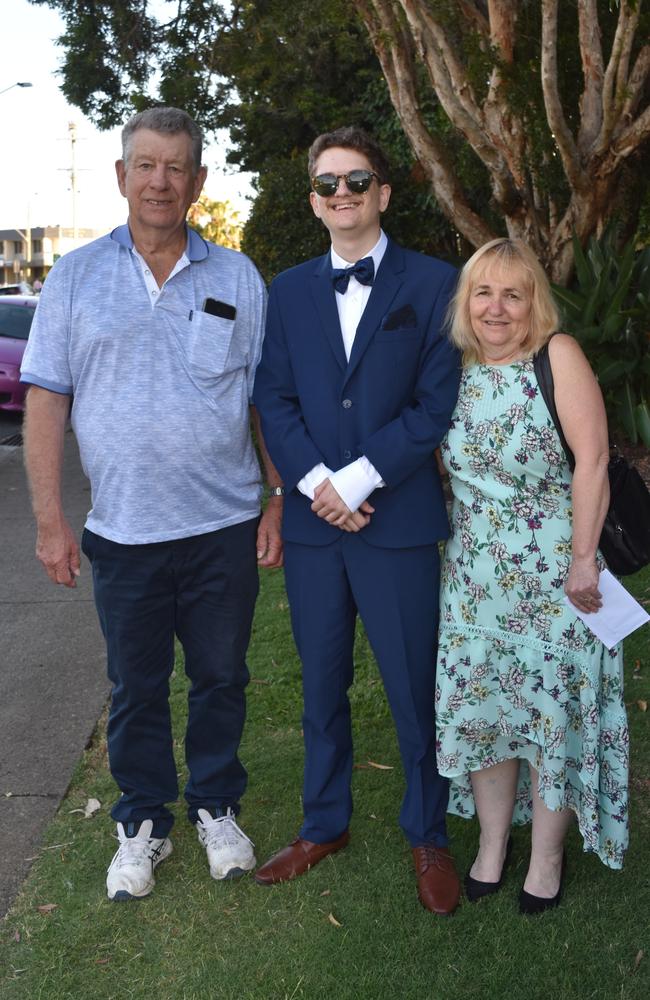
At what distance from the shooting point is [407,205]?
12.7 metres

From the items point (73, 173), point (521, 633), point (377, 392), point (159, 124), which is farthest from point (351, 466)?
point (73, 173)

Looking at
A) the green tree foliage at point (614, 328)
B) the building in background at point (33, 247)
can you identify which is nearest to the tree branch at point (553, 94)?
the green tree foliage at point (614, 328)

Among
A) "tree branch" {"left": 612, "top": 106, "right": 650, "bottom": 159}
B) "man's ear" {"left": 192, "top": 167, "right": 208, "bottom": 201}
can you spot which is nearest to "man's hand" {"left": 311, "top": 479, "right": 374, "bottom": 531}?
"man's ear" {"left": 192, "top": 167, "right": 208, "bottom": 201}

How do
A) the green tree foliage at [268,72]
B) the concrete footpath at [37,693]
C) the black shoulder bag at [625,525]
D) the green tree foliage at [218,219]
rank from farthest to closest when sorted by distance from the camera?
1. the green tree foliage at [218,219]
2. the green tree foliage at [268,72]
3. the concrete footpath at [37,693]
4. the black shoulder bag at [625,525]

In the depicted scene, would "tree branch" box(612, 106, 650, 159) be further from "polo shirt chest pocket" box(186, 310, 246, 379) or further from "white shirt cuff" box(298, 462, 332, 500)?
"white shirt cuff" box(298, 462, 332, 500)

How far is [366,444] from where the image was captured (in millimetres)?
3246

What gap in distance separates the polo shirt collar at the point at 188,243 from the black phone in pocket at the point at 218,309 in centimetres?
15

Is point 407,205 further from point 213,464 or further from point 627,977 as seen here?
point 627,977

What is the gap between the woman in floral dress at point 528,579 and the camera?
3.10 metres

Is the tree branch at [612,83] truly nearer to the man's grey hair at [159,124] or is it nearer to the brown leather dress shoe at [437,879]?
the man's grey hair at [159,124]

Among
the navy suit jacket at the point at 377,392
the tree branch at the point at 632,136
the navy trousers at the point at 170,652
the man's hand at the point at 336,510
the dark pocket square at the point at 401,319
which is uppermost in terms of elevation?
the tree branch at the point at 632,136

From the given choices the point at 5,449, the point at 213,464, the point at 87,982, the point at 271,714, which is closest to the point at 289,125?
the point at 5,449

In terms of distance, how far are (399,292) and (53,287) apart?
3.40 feet

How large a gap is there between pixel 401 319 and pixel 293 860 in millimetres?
1769
